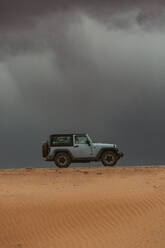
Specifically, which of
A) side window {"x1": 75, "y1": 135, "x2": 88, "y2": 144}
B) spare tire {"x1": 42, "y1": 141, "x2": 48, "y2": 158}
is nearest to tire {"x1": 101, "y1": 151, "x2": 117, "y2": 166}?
side window {"x1": 75, "y1": 135, "x2": 88, "y2": 144}

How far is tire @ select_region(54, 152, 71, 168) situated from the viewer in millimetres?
23703

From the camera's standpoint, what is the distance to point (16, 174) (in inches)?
859

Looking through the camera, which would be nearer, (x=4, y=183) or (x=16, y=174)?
(x=4, y=183)

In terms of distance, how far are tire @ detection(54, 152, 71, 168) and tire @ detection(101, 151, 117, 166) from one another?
1.89 meters

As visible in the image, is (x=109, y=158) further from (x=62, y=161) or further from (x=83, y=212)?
(x=83, y=212)

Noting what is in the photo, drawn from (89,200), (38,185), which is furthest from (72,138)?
(89,200)

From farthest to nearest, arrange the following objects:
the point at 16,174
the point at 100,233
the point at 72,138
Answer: the point at 72,138
the point at 16,174
the point at 100,233

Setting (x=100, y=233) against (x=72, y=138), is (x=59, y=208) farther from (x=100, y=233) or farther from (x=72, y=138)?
(x=72, y=138)

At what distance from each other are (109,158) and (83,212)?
8050mm

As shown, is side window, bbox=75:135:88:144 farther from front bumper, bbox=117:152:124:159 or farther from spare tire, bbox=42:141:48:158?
front bumper, bbox=117:152:124:159

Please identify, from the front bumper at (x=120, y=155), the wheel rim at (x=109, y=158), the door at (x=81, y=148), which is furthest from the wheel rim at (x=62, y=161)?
the front bumper at (x=120, y=155)

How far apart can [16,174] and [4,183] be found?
2.38m

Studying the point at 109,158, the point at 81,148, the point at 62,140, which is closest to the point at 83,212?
the point at 81,148

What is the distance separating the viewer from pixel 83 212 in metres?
15.9
